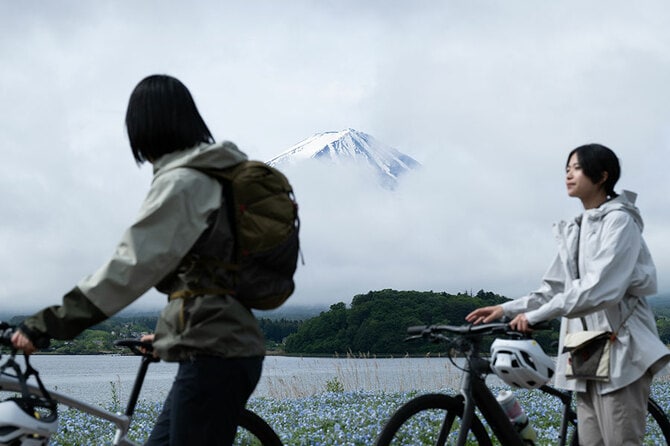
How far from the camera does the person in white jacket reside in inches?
158

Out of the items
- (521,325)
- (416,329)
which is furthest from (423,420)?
(521,325)

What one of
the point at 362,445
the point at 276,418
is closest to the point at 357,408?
the point at 276,418

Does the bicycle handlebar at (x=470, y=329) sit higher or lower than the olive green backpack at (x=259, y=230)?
lower

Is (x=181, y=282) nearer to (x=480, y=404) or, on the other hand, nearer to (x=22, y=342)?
(x=22, y=342)

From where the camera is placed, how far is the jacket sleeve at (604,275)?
3.97m

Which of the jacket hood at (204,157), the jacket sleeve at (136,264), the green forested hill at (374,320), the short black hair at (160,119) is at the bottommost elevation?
the green forested hill at (374,320)

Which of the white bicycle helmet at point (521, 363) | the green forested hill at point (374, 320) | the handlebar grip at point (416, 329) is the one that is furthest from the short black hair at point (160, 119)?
the green forested hill at point (374, 320)

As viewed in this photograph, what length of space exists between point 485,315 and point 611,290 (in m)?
0.61

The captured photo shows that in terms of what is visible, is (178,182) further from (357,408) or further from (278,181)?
(357,408)

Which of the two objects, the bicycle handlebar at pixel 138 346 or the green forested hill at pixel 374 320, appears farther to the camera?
the green forested hill at pixel 374 320

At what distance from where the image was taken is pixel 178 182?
→ 285 cm

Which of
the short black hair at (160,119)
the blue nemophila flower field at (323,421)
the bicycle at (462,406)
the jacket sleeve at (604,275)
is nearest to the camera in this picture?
the short black hair at (160,119)

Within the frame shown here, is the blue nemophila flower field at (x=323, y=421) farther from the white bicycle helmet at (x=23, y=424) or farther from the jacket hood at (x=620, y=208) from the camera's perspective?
the white bicycle helmet at (x=23, y=424)

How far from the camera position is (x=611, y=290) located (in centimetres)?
399
